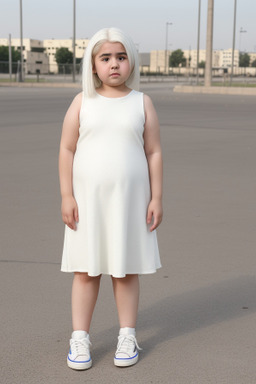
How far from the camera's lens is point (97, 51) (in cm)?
302

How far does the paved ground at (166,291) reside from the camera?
123 inches

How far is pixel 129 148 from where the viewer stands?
9.79 feet

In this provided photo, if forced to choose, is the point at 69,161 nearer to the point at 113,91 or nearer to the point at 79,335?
the point at 113,91

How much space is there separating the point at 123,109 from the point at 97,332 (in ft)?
3.97

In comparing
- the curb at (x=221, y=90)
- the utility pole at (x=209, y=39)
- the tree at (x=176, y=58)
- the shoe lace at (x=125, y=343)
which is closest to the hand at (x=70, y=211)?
the shoe lace at (x=125, y=343)

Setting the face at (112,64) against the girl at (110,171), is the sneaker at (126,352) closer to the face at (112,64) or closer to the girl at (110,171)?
the girl at (110,171)

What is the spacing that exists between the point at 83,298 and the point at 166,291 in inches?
43.4

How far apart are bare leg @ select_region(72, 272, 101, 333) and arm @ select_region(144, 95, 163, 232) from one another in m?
0.39

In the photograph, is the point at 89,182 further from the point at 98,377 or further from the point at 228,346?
the point at 228,346

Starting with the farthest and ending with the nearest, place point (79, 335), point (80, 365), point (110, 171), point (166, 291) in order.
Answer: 1. point (166, 291)
2. point (79, 335)
3. point (80, 365)
4. point (110, 171)

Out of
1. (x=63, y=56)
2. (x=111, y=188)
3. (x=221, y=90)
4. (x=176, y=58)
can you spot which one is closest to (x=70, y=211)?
(x=111, y=188)

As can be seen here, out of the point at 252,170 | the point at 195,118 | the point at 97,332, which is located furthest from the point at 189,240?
the point at 195,118

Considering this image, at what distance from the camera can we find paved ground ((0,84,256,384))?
3.12 meters

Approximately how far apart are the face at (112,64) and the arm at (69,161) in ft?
0.50
